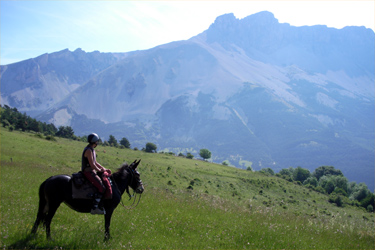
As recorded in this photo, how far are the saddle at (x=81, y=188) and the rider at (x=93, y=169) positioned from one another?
0.59 feet

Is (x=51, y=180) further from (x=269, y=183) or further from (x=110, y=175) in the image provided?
(x=269, y=183)

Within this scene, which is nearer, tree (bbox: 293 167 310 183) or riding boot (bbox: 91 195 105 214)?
riding boot (bbox: 91 195 105 214)

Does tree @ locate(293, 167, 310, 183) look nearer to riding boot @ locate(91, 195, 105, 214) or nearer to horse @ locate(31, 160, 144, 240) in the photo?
horse @ locate(31, 160, 144, 240)

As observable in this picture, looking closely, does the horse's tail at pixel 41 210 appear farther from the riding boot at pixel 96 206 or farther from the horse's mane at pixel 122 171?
the horse's mane at pixel 122 171

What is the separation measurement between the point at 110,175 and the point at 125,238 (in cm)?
255

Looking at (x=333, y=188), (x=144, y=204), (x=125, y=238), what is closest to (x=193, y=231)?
(x=125, y=238)

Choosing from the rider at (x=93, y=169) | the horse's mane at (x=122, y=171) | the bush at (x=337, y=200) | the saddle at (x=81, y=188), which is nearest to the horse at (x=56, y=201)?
the saddle at (x=81, y=188)

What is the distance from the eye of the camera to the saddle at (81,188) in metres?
9.26

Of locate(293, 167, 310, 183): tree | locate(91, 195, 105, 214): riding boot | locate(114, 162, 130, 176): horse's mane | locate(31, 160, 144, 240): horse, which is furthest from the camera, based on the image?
locate(293, 167, 310, 183): tree

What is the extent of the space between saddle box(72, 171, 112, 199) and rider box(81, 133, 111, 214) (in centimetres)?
18

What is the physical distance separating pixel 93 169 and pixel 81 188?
2.59 feet

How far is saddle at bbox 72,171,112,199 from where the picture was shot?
30.4 ft

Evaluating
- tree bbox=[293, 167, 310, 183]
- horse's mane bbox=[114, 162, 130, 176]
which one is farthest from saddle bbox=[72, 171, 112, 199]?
tree bbox=[293, 167, 310, 183]

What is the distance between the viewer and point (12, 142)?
148ft
